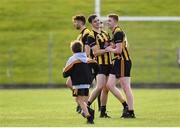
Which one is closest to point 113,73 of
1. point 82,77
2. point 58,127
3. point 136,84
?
point 82,77

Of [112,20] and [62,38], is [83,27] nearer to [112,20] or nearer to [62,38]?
[112,20]

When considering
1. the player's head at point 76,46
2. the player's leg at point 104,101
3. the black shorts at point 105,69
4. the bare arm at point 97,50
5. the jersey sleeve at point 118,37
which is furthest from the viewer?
the black shorts at point 105,69

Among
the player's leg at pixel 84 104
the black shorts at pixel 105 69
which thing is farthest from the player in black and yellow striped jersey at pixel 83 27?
the player's leg at pixel 84 104

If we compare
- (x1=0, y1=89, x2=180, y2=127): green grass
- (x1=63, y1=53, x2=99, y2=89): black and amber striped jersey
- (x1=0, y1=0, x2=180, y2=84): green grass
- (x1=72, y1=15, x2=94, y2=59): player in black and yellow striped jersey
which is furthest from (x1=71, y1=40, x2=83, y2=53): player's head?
(x1=0, y1=0, x2=180, y2=84): green grass

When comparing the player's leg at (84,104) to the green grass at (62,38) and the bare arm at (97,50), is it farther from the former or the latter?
the green grass at (62,38)

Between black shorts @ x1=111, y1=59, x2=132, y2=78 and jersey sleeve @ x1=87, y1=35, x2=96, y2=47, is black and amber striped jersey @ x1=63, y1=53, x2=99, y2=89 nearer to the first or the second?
black shorts @ x1=111, y1=59, x2=132, y2=78

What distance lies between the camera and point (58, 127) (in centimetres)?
1395

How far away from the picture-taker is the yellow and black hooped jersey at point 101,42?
690 inches

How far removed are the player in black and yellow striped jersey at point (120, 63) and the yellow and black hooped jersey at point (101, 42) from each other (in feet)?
1.17

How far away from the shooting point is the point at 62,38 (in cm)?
3734

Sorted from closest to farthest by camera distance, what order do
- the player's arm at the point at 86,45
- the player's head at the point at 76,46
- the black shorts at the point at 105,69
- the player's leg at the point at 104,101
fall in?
the player's head at the point at 76,46 < the player's leg at the point at 104,101 < the black shorts at the point at 105,69 < the player's arm at the point at 86,45

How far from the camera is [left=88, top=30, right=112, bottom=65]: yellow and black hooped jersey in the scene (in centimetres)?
1753

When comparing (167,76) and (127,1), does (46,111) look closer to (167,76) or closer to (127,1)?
(167,76)

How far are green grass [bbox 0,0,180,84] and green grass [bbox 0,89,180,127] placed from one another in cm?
923
